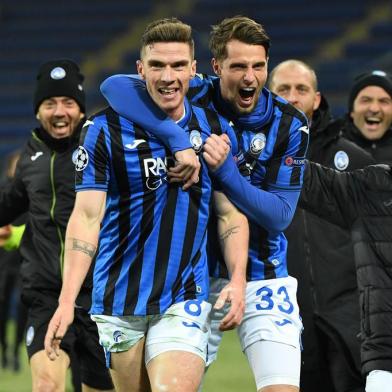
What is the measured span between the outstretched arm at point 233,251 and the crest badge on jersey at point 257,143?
30cm

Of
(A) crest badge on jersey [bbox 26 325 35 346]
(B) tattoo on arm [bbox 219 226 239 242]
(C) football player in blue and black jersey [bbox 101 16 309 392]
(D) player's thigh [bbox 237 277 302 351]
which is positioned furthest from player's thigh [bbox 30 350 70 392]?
(B) tattoo on arm [bbox 219 226 239 242]

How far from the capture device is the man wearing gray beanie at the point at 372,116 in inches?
259

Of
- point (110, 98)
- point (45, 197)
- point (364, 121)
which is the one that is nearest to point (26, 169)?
point (45, 197)

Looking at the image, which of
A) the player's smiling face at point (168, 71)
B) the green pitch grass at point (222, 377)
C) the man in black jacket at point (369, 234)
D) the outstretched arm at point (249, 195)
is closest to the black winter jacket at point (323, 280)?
the man in black jacket at point (369, 234)

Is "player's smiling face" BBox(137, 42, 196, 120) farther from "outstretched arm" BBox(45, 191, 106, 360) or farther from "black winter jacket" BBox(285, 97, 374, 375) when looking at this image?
"black winter jacket" BBox(285, 97, 374, 375)

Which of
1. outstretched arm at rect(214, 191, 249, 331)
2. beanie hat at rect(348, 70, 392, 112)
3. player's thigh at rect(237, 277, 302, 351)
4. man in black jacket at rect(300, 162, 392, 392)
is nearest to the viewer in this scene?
outstretched arm at rect(214, 191, 249, 331)

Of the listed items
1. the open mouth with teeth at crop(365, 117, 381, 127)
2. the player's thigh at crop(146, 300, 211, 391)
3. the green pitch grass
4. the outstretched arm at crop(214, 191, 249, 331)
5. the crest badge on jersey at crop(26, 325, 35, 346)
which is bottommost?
the green pitch grass

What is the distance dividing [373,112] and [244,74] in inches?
98.9

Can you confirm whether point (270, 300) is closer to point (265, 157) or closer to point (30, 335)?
point (265, 157)

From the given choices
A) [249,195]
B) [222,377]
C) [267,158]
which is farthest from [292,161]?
[222,377]

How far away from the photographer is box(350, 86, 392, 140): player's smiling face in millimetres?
6602

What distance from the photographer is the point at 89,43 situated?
18.8 meters

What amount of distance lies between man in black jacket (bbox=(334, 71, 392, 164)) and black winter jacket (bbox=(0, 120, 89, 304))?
74.2 inches

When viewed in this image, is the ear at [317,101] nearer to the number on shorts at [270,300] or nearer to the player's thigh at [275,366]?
the number on shorts at [270,300]
